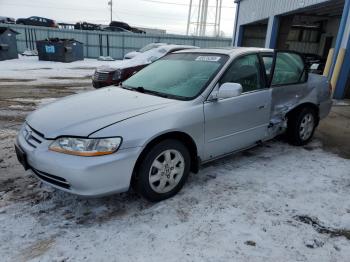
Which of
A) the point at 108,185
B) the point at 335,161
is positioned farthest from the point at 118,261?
the point at 335,161

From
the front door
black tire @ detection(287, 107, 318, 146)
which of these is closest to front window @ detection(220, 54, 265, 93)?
the front door

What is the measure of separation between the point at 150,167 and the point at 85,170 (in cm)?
63

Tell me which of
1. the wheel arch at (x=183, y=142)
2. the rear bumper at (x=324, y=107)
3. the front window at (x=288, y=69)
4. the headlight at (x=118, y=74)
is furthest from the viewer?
the headlight at (x=118, y=74)

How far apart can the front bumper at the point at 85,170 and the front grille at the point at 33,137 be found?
6cm

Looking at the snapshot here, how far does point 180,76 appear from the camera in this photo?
367 cm

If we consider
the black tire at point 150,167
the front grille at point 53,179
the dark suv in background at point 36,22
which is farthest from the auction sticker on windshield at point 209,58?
the dark suv in background at point 36,22

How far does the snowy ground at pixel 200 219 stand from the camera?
7.79ft

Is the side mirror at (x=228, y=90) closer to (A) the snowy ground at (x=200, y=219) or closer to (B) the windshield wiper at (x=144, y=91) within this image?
(B) the windshield wiper at (x=144, y=91)

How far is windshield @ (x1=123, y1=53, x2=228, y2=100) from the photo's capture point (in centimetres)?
340

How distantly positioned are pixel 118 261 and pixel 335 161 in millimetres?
3488

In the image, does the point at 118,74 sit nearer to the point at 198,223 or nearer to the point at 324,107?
the point at 324,107

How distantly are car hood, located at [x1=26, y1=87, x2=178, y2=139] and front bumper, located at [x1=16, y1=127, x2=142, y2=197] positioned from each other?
0.21 meters

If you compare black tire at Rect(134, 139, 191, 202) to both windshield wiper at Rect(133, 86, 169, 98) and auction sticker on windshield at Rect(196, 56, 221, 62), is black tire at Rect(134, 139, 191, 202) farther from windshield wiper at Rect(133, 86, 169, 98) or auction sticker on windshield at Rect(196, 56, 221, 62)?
auction sticker on windshield at Rect(196, 56, 221, 62)

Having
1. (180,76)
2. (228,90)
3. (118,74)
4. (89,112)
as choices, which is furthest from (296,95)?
(118,74)
